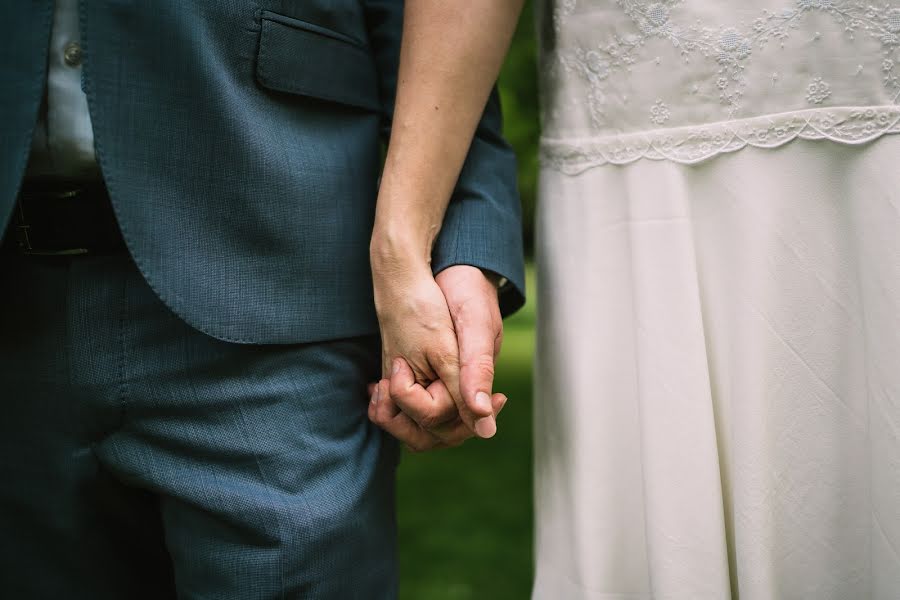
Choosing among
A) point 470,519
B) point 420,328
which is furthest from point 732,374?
point 470,519

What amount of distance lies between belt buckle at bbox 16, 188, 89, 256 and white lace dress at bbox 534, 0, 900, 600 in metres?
0.71

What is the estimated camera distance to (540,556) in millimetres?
1278

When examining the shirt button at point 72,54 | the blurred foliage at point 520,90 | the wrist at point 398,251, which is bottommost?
the wrist at point 398,251

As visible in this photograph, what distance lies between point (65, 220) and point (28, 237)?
0.07m

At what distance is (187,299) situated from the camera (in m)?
0.97

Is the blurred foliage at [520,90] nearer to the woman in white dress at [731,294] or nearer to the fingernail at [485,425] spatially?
the woman in white dress at [731,294]

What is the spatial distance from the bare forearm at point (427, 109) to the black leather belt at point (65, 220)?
0.35 metres

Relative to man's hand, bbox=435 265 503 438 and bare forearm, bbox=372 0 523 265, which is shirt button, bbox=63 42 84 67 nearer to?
bare forearm, bbox=372 0 523 265

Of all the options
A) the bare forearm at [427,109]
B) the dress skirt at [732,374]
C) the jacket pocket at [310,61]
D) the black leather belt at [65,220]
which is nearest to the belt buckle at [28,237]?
the black leather belt at [65,220]

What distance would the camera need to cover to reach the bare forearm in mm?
1069

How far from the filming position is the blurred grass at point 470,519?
8.57ft

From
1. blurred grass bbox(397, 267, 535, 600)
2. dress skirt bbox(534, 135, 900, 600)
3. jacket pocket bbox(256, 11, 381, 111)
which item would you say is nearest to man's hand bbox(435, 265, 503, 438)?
dress skirt bbox(534, 135, 900, 600)

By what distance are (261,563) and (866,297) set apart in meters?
0.85

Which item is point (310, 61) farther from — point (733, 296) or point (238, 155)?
point (733, 296)
